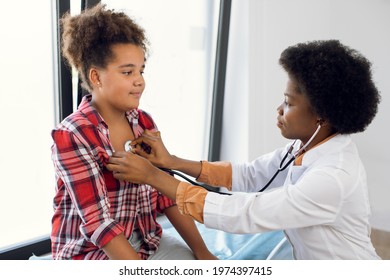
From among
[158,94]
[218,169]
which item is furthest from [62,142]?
[158,94]

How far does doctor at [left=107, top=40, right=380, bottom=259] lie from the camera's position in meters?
1.20

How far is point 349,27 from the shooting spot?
2189mm

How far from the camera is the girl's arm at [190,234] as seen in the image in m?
1.46

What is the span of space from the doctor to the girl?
84 mm

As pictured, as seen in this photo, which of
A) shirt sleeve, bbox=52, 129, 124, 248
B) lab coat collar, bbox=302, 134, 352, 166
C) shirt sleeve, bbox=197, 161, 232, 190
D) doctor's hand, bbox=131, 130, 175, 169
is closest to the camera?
shirt sleeve, bbox=52, 129, 124, 248

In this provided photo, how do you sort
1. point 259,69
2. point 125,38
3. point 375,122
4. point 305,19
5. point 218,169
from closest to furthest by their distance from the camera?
point 125,38 → point 218,169 → point 375,122 → point 305,19 → point 259,69

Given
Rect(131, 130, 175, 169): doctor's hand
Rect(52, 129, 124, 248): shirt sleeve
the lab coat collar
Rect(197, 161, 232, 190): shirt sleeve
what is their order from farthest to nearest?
Rect(197, 161, 232, 190): shirt sleeve < Rect(131, 130, 175, 169): doctor's hand < the lab coat collar < Rect(52, 129, 124, 248): shirt sleeve

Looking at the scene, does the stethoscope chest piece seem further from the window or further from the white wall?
the white wall

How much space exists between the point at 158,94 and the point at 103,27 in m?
1.16

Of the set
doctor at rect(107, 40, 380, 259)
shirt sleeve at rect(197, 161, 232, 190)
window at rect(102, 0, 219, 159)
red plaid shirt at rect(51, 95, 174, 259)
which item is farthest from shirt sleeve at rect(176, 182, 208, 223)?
window at rect(102, 0, 219, 159)

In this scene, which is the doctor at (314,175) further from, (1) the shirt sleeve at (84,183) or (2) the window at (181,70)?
(2) the window at (181,70)

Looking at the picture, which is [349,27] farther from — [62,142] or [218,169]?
[62,142]

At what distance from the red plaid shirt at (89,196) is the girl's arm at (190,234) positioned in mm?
124

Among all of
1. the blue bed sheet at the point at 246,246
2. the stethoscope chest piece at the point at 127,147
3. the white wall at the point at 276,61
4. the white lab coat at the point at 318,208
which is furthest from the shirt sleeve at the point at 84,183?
the white wall at the point at 276,61
